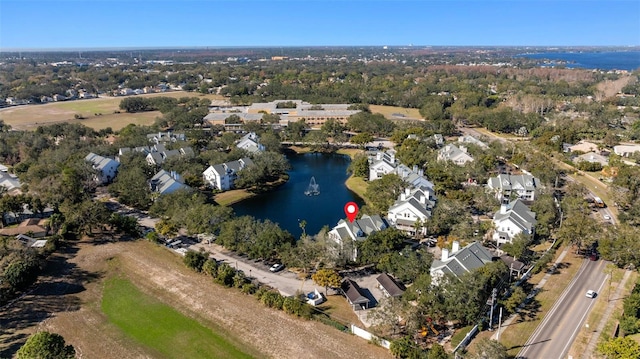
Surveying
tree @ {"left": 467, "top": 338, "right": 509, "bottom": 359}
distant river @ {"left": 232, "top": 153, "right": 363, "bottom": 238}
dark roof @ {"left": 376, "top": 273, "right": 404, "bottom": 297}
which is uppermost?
tree @ {"left": 467, "top": 338, "right": 509, "bottom": 359}

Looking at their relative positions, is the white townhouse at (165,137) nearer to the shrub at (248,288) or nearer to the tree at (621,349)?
the shrub at (248,288)

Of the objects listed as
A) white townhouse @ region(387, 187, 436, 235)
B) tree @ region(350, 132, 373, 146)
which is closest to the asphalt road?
white townhouse @ region(387, 187, 436, 235)

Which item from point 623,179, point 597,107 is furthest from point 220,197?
point 597,107

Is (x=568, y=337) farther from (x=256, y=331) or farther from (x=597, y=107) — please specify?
(x=597, y=107)

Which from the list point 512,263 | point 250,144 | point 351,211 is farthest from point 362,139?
point 512,263

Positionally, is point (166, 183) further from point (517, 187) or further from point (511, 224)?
point (517, 187)

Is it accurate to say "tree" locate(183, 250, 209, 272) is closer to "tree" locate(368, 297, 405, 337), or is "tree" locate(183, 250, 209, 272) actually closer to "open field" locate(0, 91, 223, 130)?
"tree" locate(368, 297, 405, 337)

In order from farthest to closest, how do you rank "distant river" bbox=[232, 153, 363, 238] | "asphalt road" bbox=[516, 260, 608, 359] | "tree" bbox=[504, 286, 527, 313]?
"distant river" bbox=[232, 153, 363, 238]
"tree" bbox=[504, 286, 527, 313]
"asphalt road" bbox=[516, 260, 608, 359]
